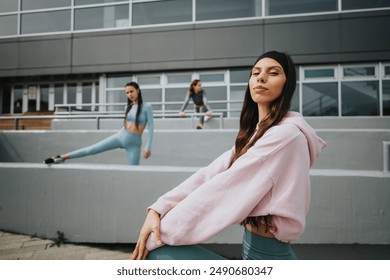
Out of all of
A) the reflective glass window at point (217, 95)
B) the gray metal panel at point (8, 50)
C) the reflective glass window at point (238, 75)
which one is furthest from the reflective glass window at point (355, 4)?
the gray metal panel at point (8, 50)

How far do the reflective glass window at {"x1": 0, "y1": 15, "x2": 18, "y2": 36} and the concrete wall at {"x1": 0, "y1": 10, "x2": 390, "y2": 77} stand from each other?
0.64 feet

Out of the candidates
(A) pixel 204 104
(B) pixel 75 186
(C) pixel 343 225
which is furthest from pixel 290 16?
(B) pixel 75 186

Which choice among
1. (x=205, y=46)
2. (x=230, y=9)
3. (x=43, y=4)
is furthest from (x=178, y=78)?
(x=43, y=4)

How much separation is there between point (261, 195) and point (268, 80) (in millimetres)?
349

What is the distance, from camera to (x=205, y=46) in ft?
22.3

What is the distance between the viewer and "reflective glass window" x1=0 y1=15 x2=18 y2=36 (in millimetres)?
2371

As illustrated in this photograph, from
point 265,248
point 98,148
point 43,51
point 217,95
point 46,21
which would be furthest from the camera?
point 217,95

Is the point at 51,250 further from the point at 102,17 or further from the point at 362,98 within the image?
the point at 362,98

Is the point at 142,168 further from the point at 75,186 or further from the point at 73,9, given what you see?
the point at 73,9

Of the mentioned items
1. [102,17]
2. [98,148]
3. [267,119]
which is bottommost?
[98,148]

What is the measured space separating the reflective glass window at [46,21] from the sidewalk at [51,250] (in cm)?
193

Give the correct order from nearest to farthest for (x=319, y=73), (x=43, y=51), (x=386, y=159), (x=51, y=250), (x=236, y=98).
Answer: (x=386, y=159), (x=51, y=250), (x=43, y=51), (x=319, y=73), (x=236, y=98)

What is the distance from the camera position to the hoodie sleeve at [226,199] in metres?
0.69

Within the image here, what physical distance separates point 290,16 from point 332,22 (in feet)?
3.39
